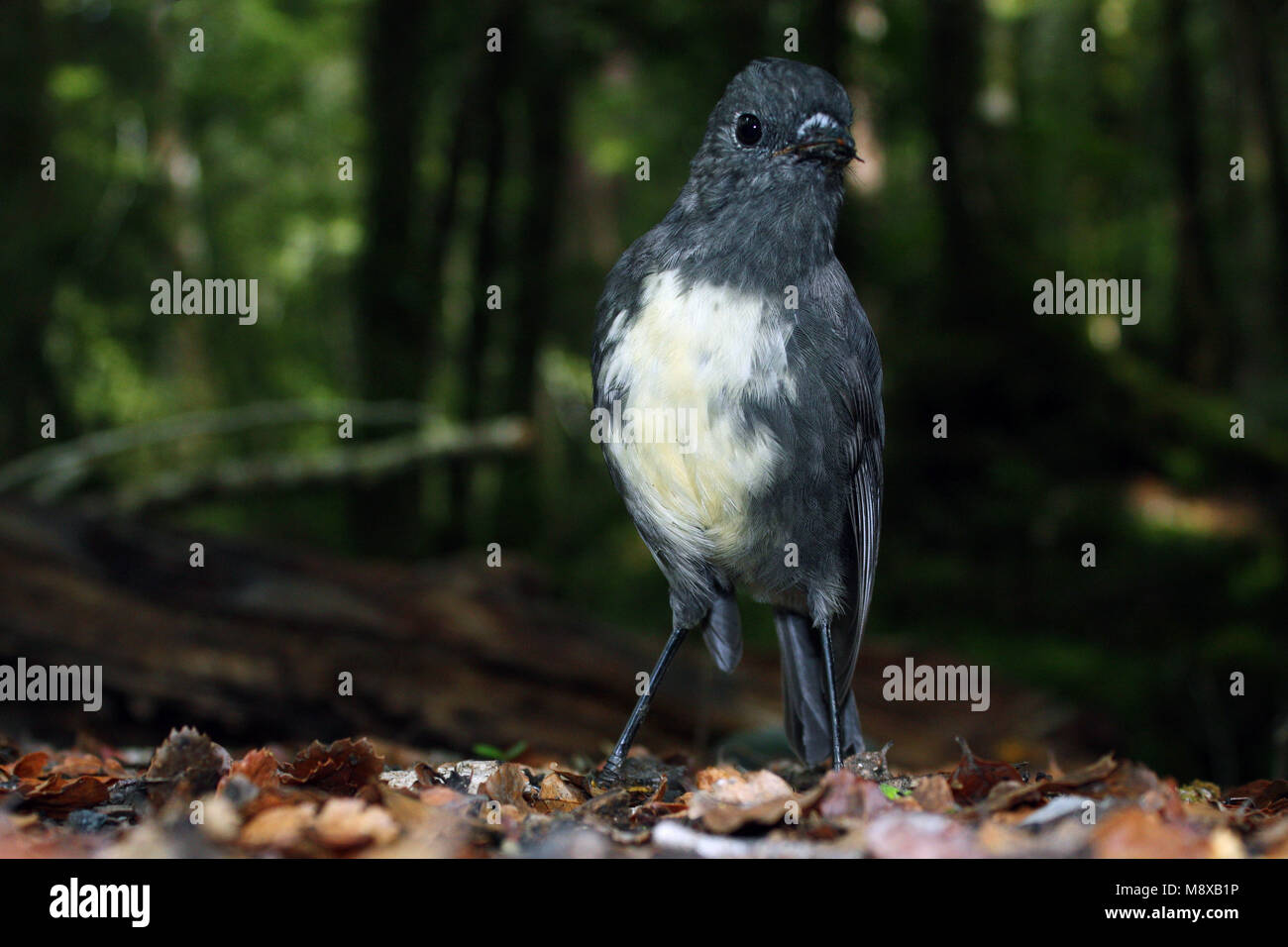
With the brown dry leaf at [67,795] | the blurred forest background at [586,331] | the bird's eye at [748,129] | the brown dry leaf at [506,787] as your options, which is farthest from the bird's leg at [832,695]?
the blurred forest background at [586,331]

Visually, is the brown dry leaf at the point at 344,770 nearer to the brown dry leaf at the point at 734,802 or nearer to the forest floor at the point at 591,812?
the forest floor at the point at 591,812

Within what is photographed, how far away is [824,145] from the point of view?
336 centimetres

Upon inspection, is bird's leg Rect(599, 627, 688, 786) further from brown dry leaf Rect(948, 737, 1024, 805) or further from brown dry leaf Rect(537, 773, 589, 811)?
brown dry leaf Rect(948, 737, 1024, 805)

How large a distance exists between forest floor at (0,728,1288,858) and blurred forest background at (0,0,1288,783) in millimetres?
2727

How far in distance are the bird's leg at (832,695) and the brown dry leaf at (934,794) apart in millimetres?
651

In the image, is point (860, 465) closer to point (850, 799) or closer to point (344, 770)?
point (850, 799)

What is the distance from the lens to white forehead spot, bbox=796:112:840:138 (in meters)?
3.39

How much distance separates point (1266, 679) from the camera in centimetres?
832

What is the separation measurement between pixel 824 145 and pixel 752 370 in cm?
72

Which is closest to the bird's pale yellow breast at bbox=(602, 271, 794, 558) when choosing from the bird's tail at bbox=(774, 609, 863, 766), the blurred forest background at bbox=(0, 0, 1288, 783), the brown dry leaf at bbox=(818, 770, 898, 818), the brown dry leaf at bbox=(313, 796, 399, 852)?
the bird's tail at bbox=(774, 609, 863, 766)
